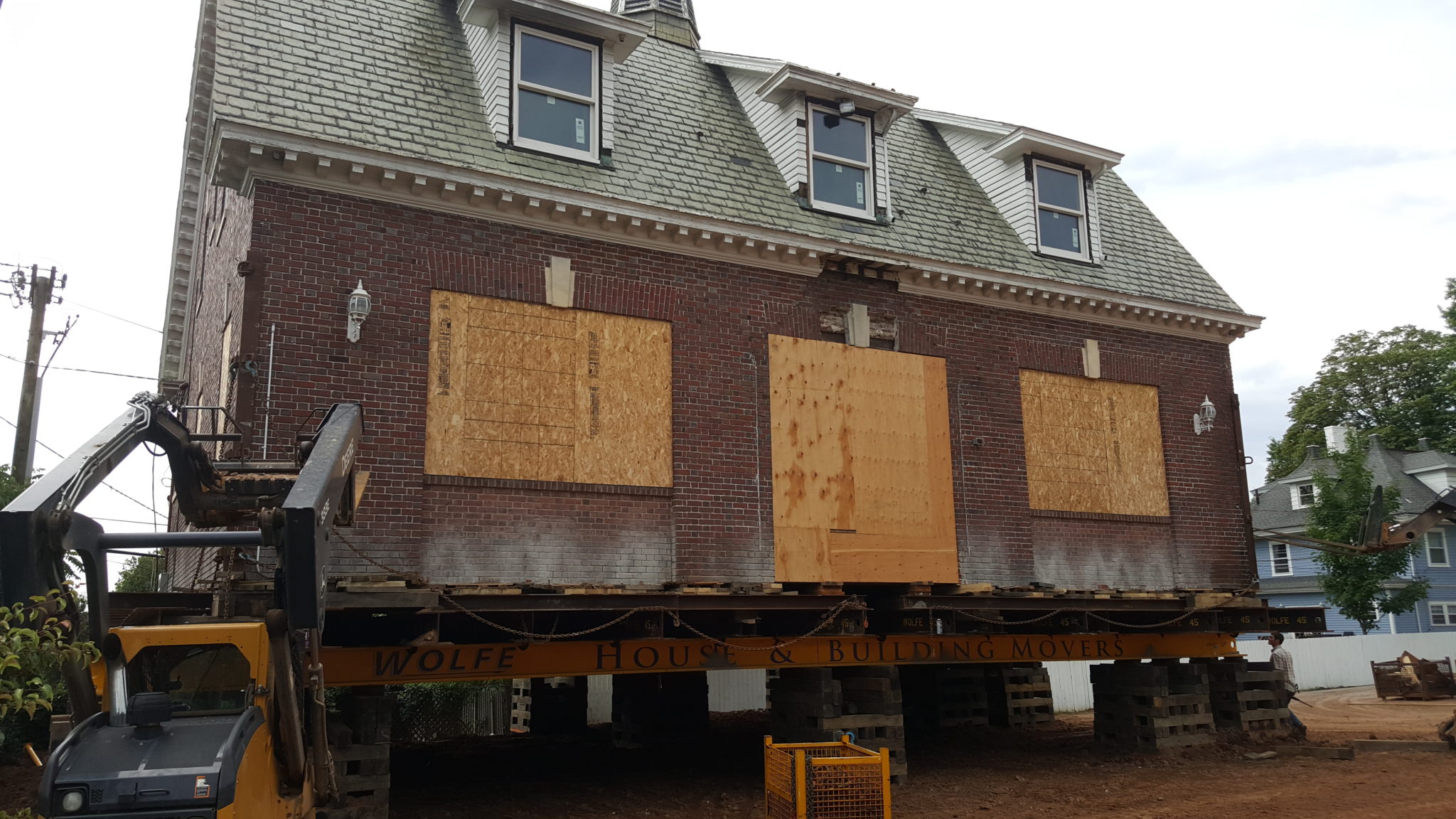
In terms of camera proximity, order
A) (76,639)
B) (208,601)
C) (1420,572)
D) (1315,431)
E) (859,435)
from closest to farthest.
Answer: (76,639) → (208,601) → (859,435) → (1420,572) → (1315,431)

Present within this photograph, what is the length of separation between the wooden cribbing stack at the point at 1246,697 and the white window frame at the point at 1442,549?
97.9 ft

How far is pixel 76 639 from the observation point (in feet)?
23.5

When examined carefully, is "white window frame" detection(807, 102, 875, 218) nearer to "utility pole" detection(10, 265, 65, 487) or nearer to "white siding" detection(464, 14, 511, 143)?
"white siding" detection(464, 14, 511, 143)

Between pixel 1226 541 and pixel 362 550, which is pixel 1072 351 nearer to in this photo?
pixel 1226 541

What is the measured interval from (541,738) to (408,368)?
33.6 ft

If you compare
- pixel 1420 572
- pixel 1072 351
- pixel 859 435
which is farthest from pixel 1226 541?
pixel 1420 572

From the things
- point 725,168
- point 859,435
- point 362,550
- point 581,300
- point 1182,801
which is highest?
point 725,168

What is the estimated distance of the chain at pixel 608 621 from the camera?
1060 centimetres

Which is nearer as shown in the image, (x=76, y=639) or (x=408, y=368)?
(x=76, y=639)

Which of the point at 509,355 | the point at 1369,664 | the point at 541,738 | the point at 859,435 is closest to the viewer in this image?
the point at 509,355

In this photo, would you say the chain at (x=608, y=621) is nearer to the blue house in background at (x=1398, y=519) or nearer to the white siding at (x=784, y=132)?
the white siding at (x=784, y=132)

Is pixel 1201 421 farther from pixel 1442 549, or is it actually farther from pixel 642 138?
pixel 1442 549

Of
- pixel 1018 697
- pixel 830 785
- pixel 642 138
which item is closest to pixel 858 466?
pixel 830 785

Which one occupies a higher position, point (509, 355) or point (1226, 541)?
point (509, 355)
